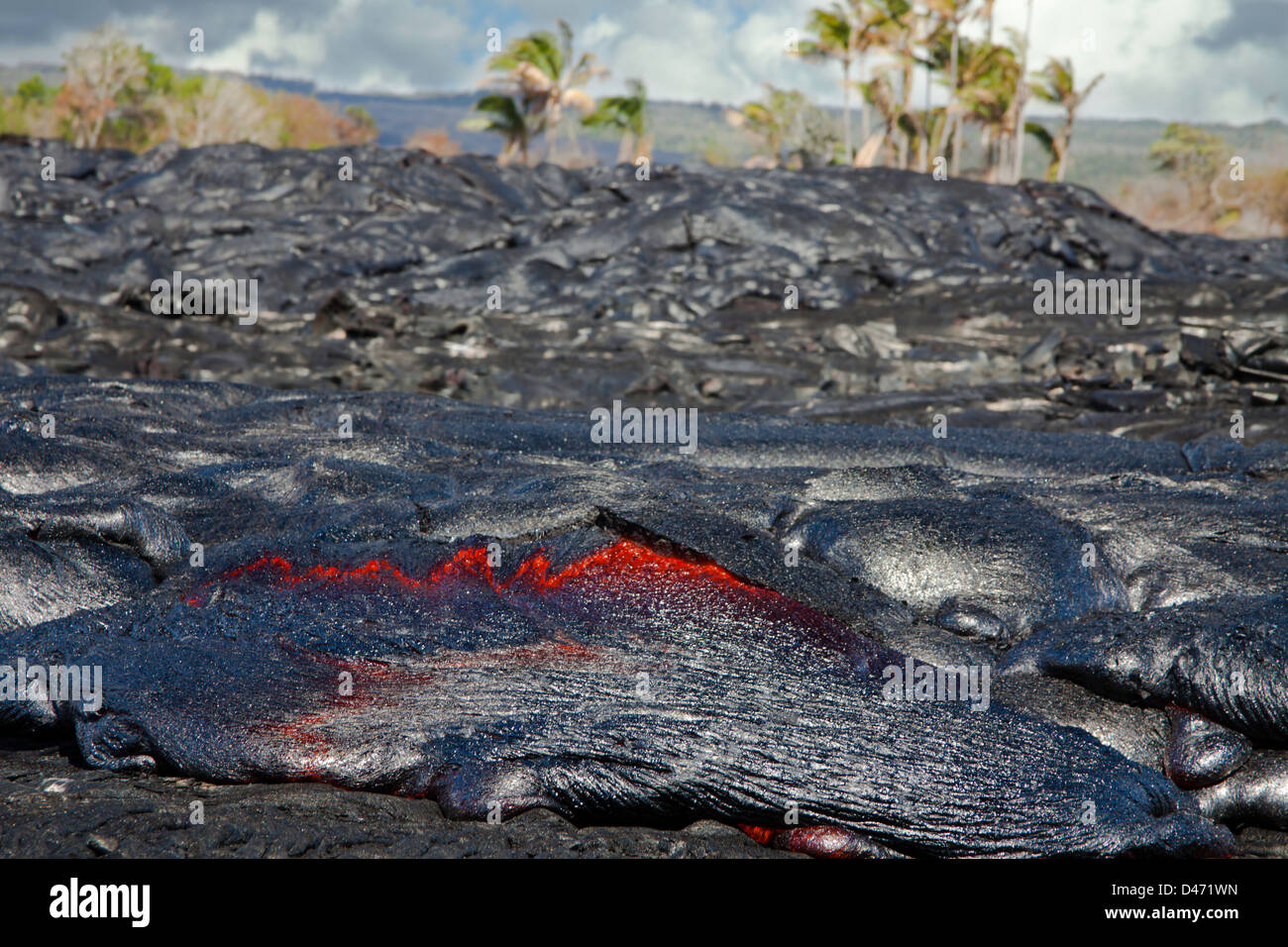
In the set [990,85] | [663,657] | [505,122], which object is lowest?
[663,657]

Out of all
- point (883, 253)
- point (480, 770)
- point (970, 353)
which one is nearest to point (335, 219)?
point (883, 253)

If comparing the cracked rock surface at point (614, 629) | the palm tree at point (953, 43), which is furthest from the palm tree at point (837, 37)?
the cracked rock surface at point (614, 629)

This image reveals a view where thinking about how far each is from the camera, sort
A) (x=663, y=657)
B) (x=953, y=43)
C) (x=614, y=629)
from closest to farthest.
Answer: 1. (x=663, y=657)
2. (x=614, y=629)
3. (x=953, y=43)

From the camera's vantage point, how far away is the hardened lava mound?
317cm

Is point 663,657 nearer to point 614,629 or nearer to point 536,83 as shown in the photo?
point 614,629

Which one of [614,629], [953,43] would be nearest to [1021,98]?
[953,43]

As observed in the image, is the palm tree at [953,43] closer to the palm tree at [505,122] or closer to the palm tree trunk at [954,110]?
the palm tree trunk at [954,110]

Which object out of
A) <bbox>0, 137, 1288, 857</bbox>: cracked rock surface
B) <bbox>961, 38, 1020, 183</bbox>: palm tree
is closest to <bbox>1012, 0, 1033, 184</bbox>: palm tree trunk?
<bbox>961, 38, 1020, 183</bbox>: palm tree

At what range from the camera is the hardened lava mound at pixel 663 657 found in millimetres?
3166

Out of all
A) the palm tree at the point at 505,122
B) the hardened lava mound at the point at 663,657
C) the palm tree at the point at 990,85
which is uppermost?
the palm tree at the point at 990,85

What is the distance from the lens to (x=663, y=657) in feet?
11.7

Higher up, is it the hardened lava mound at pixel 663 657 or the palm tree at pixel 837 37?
the palm tree at pixel 837 37

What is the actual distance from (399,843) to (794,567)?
5.85 ft

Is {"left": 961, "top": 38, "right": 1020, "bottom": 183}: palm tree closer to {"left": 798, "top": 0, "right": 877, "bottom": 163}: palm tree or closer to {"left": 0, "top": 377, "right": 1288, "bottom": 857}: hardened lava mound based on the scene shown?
{"left": 798, "top": 0, "right": 877, "bottom": 163}: palm tree
